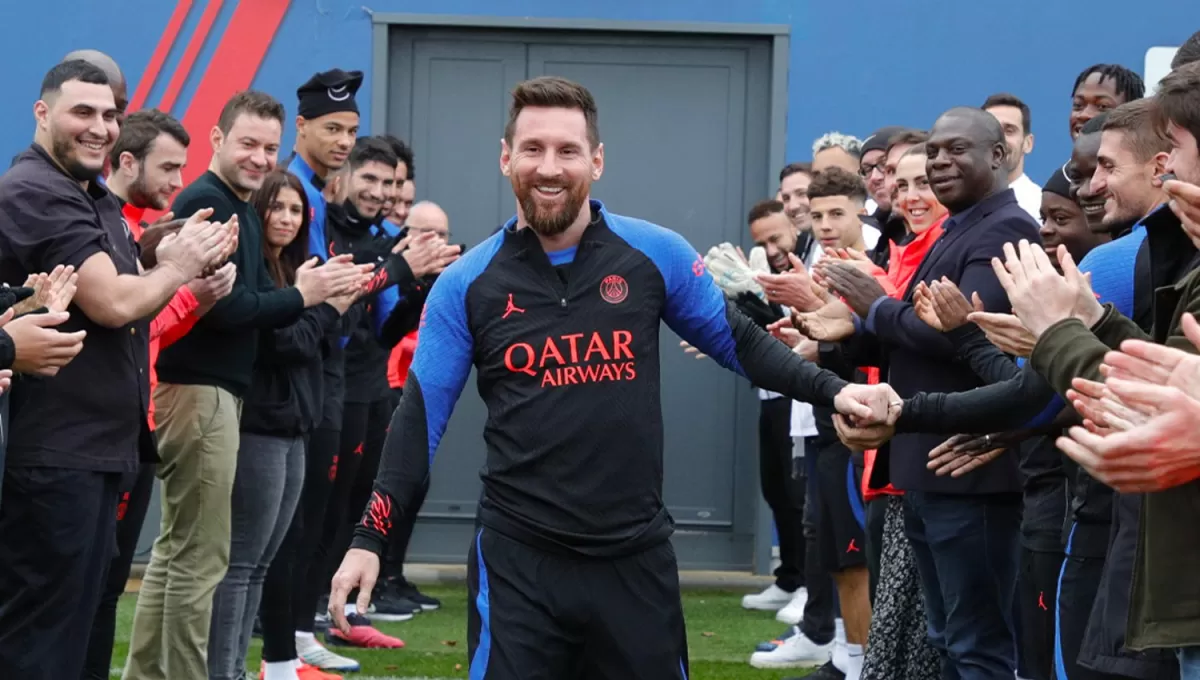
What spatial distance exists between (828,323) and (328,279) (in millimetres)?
2047

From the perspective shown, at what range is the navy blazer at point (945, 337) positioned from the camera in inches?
201

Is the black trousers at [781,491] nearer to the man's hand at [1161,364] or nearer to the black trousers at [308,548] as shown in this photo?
the black trousers at [308,548]

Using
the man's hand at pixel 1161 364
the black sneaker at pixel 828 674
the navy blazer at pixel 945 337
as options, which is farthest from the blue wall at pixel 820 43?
the man's hand at pixel 1161 364

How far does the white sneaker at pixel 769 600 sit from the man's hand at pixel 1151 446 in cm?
674

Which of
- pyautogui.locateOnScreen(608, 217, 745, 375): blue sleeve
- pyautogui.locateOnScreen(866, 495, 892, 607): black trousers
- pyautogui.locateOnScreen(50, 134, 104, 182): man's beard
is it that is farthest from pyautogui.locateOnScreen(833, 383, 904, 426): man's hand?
pyautogui.locateOnScreen(50, 134, 104, 182): man's beard

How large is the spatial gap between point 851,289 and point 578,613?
1.92m

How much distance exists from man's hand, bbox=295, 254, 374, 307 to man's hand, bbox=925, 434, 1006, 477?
2.70m

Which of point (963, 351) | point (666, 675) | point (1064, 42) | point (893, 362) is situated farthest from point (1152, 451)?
point (1064, 42)

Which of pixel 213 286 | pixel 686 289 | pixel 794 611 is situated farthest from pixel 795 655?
pixel 686 289

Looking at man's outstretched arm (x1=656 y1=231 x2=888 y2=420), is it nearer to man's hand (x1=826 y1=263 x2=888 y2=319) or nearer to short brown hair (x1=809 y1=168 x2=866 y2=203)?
man's hand (x1=826 y1=263 x2=888 y2=319)

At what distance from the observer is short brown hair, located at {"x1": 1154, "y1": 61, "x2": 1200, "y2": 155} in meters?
3.07

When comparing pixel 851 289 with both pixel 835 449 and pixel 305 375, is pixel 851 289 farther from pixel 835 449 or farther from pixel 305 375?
pixel 305 375

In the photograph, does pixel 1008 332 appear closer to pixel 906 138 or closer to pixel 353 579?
pixel 353 579

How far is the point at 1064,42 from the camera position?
10.4 meters
